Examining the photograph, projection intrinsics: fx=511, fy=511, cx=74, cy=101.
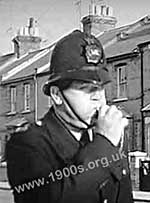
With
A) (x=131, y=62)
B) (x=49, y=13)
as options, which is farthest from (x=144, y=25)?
(x=49, y=13)

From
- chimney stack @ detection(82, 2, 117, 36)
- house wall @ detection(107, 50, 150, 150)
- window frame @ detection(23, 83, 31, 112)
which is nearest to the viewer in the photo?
house wall @ detection(107, 50, 150, 150)

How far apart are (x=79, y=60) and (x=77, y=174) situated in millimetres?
458

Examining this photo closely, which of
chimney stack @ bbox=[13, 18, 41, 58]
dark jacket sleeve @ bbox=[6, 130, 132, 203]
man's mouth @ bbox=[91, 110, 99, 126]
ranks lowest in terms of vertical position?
dark jacket sleeve @ bbox=[6, 130, 132, 203]

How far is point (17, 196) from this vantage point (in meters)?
2.15

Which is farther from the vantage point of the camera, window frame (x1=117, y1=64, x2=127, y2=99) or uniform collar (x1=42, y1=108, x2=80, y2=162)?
window frame (x1=117, y1=64, x2=127, y2=99)

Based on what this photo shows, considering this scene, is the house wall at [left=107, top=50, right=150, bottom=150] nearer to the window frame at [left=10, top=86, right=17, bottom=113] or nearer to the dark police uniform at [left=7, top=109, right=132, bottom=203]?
the dark police uniform at [left=7, top=109, right=132, bottom=203]

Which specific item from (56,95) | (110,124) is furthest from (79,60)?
(110,124)

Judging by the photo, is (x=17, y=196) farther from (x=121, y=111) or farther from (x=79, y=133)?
(x=121, y=111)

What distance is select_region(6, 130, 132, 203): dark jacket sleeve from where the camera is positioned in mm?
2045

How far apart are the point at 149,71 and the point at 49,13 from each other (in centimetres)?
59

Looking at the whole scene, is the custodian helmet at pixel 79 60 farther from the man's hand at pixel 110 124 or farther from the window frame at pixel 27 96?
the window frame at pixel 27 96

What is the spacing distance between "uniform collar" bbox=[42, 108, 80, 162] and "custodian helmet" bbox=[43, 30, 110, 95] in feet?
0.58

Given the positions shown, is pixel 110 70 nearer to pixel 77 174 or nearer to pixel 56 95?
pixel 56 95

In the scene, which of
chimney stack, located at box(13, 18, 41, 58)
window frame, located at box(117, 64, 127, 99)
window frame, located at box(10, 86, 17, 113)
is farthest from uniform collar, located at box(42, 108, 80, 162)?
chimney stack, located at box(13, 18, 41, 58)
